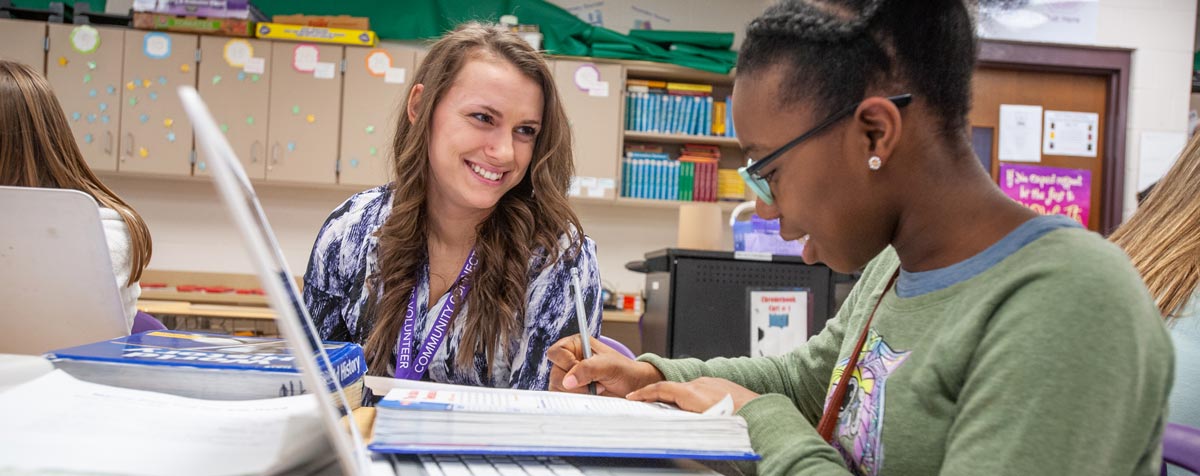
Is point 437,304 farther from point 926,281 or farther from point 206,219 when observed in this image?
point 206,219

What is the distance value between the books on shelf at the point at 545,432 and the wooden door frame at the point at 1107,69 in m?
4.36

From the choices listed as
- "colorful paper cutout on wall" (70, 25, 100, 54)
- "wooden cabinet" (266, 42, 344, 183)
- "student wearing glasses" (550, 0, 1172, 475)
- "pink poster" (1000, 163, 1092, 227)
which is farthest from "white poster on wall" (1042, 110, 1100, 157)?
"colorful paper cutout on wall" (70, 25, 100, 54)

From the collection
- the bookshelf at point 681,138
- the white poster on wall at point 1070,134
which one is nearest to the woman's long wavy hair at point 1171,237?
the bookshelf at point 681,138

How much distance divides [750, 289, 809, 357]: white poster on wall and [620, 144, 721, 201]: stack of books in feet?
5.87

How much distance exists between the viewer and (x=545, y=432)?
27.3 inches

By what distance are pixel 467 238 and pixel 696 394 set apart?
0.87 meters

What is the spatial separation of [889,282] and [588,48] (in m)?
3.83

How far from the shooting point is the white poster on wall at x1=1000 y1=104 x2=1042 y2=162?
4.56 m

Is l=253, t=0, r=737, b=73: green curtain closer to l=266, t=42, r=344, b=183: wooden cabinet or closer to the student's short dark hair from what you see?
l=266, t=42, r=344, b=183: wooden cabinet

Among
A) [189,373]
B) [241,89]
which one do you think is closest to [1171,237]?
[189,373]

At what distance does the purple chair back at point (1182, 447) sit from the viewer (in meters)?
0.94

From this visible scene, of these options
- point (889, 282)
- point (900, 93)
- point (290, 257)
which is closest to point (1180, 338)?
point (889, 282)

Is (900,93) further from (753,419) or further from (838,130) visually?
(753,419)

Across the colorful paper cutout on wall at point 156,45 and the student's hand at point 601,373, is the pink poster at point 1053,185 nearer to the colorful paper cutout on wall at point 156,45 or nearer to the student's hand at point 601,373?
the student's hand at point 601,373
